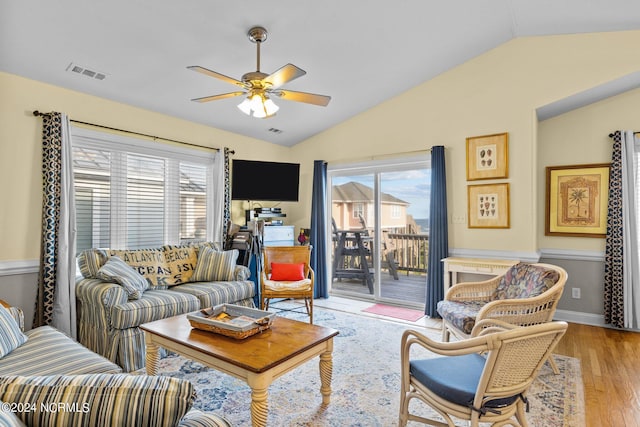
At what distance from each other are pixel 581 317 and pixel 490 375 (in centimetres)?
355

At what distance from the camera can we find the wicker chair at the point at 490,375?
60.3 inches

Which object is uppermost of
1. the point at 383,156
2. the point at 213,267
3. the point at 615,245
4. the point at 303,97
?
the point at 303,97

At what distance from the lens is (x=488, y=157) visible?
410 cm

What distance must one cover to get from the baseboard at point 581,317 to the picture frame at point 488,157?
186cm

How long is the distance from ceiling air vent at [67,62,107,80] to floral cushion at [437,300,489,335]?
3.77m

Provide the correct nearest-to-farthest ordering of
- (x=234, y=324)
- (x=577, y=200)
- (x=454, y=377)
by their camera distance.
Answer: (x=454, y=377), (x=234, y=324), (x=577, y=200)

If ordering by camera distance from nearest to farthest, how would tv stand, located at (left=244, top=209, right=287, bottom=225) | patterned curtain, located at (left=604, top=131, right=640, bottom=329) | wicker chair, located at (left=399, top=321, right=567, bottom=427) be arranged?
wicker chair, located at (left=399, top=321, right=567, bottom=427)
patterned curtain, located at (left=604, top=131, right=640, bottom=329)
tv stand, located at (left=244, top=209, right=287, bottom=225)

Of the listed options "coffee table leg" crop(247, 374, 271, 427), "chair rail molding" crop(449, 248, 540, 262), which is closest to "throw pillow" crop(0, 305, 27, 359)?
"coffee table leg" crop(247, 374, 271, 427)

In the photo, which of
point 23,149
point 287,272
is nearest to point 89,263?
point 23,149

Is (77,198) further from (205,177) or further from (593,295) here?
(593,295)

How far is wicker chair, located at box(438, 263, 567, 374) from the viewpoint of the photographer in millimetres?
2572

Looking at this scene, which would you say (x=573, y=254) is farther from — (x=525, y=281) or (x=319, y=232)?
(x=319, y=232)

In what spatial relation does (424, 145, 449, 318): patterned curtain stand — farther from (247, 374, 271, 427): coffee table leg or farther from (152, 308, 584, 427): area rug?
(247, 374, 271, 427): coffee table leg

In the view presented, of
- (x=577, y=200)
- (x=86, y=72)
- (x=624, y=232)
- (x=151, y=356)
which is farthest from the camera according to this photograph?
(x=577, y=200)
